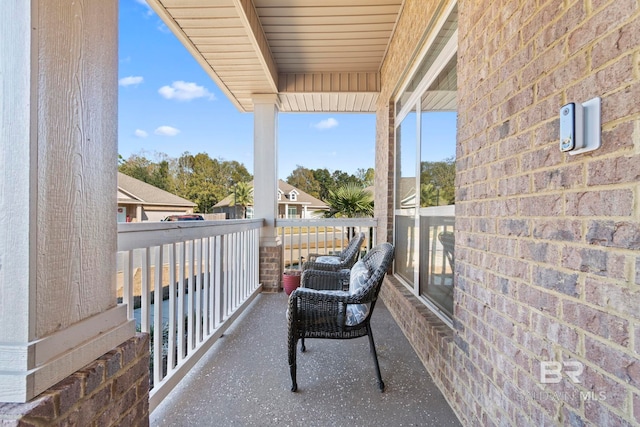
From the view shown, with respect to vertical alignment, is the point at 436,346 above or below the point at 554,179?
below

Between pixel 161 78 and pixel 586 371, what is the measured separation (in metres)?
30.2

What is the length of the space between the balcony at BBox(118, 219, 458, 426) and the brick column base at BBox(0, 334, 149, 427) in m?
0.41

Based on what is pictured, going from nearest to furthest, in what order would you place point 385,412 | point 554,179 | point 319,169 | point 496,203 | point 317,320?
1. point 554,179
2. point 496,203
3. point 385,412
4. point 317,320
5. point 319,169

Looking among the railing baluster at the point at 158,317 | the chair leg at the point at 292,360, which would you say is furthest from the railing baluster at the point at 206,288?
the chair leg at the point at 292,360

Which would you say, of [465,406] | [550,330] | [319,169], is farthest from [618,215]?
[319,169]

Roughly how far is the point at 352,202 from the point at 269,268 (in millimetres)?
2140

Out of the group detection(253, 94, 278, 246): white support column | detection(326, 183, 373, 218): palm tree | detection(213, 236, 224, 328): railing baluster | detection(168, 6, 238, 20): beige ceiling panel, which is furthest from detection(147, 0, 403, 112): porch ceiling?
detection(213, 236, 224, 328): railing baluster

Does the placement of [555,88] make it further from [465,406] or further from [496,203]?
[465,406]

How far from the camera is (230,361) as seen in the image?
7.78 ft

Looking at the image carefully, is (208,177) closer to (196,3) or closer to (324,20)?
(324,20)

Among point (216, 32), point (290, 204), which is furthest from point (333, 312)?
point (290, 204)

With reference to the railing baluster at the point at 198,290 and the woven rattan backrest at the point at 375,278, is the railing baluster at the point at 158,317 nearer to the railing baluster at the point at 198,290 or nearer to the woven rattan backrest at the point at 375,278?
the railing baluster at the point at 198,290

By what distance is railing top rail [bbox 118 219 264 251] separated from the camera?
1.48 meters

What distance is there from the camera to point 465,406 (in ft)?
5.29
